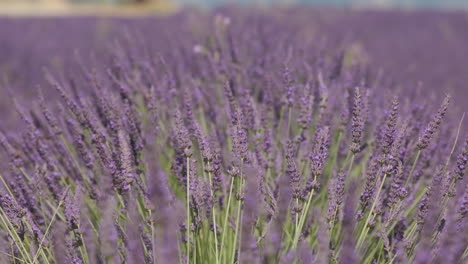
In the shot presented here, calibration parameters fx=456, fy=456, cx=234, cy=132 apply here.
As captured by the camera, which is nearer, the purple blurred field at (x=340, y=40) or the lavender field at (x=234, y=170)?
the lavender field at (x=234, y=170)

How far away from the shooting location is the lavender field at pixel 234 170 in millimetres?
1172

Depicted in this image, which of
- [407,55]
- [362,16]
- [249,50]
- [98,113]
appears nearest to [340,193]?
[98,113]

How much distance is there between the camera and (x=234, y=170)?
1294 millimetres

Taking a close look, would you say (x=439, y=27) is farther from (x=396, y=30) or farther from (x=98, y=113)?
(x=98, y=113)

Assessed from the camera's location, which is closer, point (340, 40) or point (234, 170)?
point (234, 170)

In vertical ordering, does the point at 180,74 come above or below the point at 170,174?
above

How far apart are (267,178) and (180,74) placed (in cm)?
109

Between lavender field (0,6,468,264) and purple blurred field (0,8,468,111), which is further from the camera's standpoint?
purple blurred field (0,8,468,111)

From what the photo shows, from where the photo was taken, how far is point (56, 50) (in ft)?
16.1

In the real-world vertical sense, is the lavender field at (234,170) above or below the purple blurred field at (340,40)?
below

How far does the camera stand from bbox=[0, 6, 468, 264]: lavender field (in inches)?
46.1

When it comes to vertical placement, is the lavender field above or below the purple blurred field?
below

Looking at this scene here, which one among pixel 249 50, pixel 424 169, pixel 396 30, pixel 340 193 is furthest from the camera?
pixel 396 30

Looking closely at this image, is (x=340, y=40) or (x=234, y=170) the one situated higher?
(x=340, y=40)
